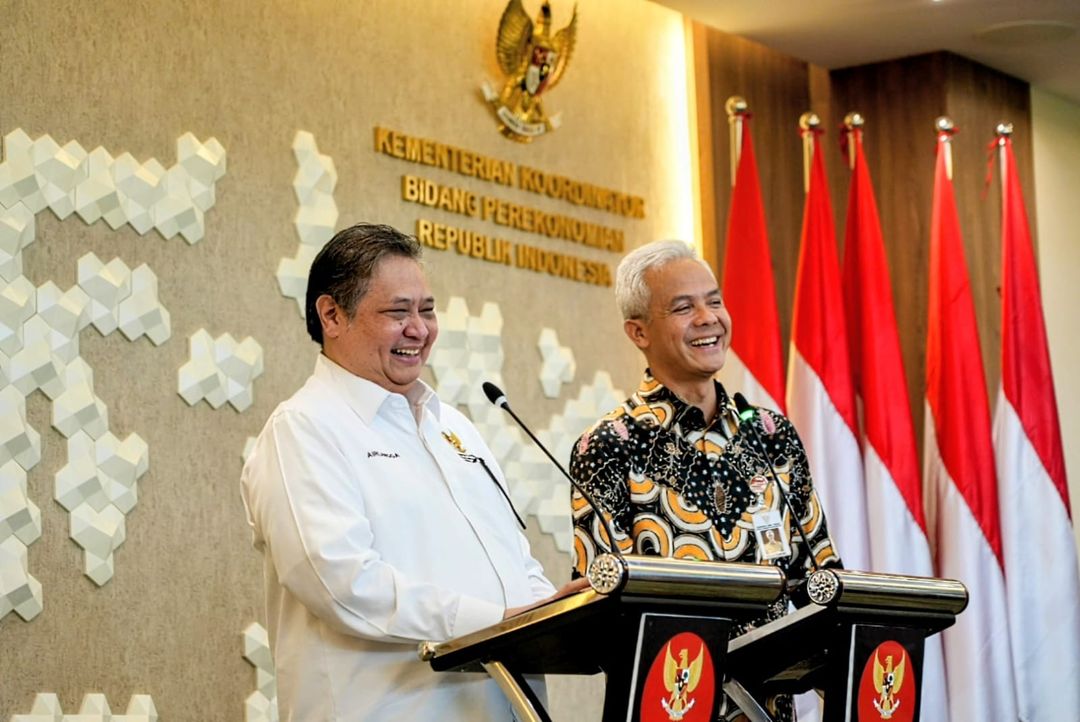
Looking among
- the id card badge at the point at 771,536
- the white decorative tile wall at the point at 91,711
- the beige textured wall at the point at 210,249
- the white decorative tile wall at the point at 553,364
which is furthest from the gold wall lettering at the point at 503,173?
the id card badge at the point at 771,536

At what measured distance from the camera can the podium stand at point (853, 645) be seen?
8.84 feet

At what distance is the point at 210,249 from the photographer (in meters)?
4.56

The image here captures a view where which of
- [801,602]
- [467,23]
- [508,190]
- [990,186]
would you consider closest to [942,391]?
[990,186]

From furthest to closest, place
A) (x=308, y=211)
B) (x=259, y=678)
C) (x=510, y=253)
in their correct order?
(x=510, y=253) < (x=308, y=211) < (x=259, y=678)

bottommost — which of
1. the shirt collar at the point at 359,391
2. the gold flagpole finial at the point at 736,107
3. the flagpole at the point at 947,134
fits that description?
the shirt collar at the point at 359,391

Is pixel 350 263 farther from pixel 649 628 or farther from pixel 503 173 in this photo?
pixel 503 173

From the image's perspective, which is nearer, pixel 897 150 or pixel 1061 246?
pixel 897 150

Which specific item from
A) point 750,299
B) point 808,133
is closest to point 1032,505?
point 750,299

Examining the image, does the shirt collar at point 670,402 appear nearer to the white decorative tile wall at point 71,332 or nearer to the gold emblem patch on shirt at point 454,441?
the gold emblem patch on shirt at point 454,441

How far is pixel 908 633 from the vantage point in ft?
9.19

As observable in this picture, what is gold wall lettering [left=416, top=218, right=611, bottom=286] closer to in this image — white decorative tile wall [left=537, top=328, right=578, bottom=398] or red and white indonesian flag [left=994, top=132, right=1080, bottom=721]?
white decorative tile wall [left=537, top=328, right=578, bottom=398]

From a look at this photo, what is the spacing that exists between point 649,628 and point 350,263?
106cm

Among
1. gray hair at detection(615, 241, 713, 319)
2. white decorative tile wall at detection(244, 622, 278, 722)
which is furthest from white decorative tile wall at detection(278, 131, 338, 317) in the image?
gray hair at detection(615, 241, 713, 319)

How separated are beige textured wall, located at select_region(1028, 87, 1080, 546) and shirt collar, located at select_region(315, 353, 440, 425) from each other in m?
4.75
